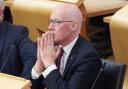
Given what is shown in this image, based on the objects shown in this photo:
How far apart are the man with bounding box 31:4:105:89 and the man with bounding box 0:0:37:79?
0.20 m

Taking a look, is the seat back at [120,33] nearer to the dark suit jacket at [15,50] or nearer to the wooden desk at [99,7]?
the wooden desk at [99,7]

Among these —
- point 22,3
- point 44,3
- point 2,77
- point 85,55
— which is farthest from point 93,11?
point 2,77

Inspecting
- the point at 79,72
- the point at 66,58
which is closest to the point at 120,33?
the point at 66,58

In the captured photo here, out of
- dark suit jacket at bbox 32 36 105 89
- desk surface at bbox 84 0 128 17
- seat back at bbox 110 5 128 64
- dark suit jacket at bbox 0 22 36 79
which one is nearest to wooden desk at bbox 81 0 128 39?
desk surface at bbox 84 0 128 17

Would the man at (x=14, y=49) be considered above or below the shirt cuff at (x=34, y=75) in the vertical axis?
above

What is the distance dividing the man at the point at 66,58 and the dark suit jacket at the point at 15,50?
20 cm

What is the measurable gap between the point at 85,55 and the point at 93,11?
1288 millimetres

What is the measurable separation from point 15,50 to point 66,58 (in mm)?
388

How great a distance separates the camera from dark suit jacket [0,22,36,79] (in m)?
2.34

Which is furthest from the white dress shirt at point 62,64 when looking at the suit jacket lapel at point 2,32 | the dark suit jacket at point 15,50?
the suit jacket lapel at point 2,32

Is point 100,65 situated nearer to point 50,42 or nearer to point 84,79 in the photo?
point 84,79

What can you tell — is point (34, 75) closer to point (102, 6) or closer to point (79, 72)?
point (79, 72)

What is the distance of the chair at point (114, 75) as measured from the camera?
6.68 ft

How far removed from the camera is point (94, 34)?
3703 millimetres
